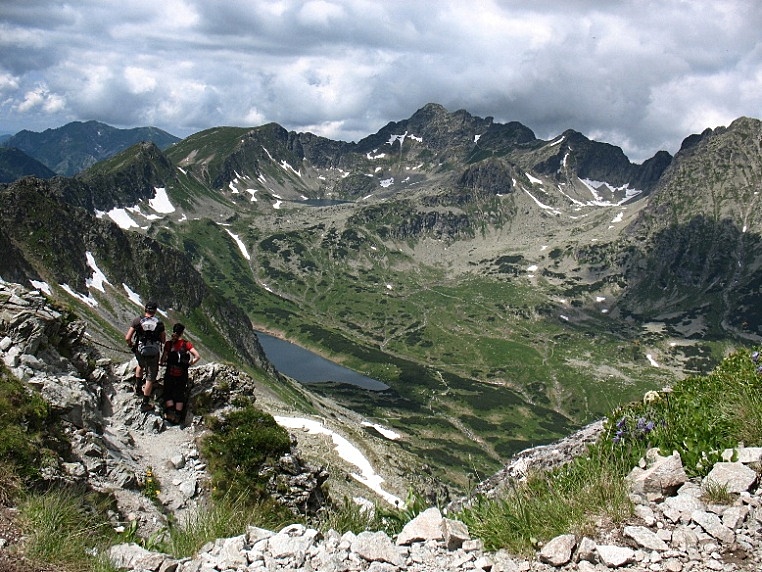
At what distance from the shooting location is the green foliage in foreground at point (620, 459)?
8.04m

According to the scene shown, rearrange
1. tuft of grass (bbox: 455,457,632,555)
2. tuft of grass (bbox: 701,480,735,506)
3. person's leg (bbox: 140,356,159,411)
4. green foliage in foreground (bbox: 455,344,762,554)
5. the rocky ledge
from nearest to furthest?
the rocky ledge < tuft of grass (bbox: 701,480,735,506) < tuft of grass (bbox: 455,457,632,555) < green foliage in foreground (bbox: 455,344,762,554) < person's leg (bbox: 140,356,159,411)

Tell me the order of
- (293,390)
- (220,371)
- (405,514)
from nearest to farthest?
1. (405,514)
2. (220,371)
3. (293,390)

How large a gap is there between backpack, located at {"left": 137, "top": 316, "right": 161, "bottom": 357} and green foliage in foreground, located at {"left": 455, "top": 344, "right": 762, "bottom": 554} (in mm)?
16109

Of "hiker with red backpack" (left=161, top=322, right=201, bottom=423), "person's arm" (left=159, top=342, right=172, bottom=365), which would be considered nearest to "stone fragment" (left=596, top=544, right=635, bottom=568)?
"hiker with red backpack" (left=161, top=322, right=201, bottom=423)

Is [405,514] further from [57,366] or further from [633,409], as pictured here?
[57,366]

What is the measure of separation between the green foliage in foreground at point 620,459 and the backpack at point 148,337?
1611cm

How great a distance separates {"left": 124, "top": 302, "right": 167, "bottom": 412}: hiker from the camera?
70.7 ft

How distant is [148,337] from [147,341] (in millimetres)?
245

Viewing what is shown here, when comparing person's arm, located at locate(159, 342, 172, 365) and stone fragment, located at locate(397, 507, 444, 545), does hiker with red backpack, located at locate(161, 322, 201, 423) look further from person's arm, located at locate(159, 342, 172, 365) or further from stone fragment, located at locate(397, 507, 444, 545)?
stone fragment, located at locate(397, 507, 444, 545)

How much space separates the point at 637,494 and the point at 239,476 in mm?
19185

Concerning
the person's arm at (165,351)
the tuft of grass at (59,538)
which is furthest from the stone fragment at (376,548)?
the person's arm at (165,351)

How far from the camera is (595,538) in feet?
25.2

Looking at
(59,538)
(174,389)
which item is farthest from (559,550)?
(174,389)

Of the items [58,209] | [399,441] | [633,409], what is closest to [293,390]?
[399,441]
